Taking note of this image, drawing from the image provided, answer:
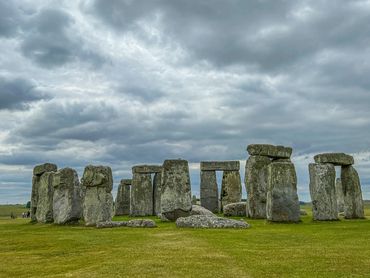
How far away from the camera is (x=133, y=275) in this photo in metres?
8.69

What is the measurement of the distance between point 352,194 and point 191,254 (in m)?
15.2

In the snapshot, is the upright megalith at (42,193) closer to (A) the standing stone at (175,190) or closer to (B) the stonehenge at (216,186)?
(A) the standing stone at (175,190)

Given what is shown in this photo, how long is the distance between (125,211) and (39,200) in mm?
10660

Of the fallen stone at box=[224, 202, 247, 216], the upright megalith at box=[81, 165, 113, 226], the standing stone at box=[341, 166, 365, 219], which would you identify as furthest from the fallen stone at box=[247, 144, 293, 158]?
the upright megalith at box=[81, 165, 113, 226]

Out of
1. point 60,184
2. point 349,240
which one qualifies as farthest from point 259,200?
point 349,240

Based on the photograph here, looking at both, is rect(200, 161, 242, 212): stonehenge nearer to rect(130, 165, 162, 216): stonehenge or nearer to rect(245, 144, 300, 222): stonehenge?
rect(130, 165, 162, 216): stonehenge

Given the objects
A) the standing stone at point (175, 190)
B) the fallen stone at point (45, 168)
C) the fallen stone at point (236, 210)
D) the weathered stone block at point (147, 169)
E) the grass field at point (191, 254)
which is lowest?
the grass field at point (191, 254)

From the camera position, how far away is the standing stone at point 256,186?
24.8 m

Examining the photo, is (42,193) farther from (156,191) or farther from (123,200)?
(123,200)

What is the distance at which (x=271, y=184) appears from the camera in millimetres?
20953

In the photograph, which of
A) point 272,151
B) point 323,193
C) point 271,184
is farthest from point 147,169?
point 323,193

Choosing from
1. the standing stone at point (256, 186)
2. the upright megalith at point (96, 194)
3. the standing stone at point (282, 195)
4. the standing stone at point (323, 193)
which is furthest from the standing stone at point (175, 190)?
the standing stone at point (323, 193)

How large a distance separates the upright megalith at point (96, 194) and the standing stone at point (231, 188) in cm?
1334

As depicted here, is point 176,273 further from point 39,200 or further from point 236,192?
point 236,192
